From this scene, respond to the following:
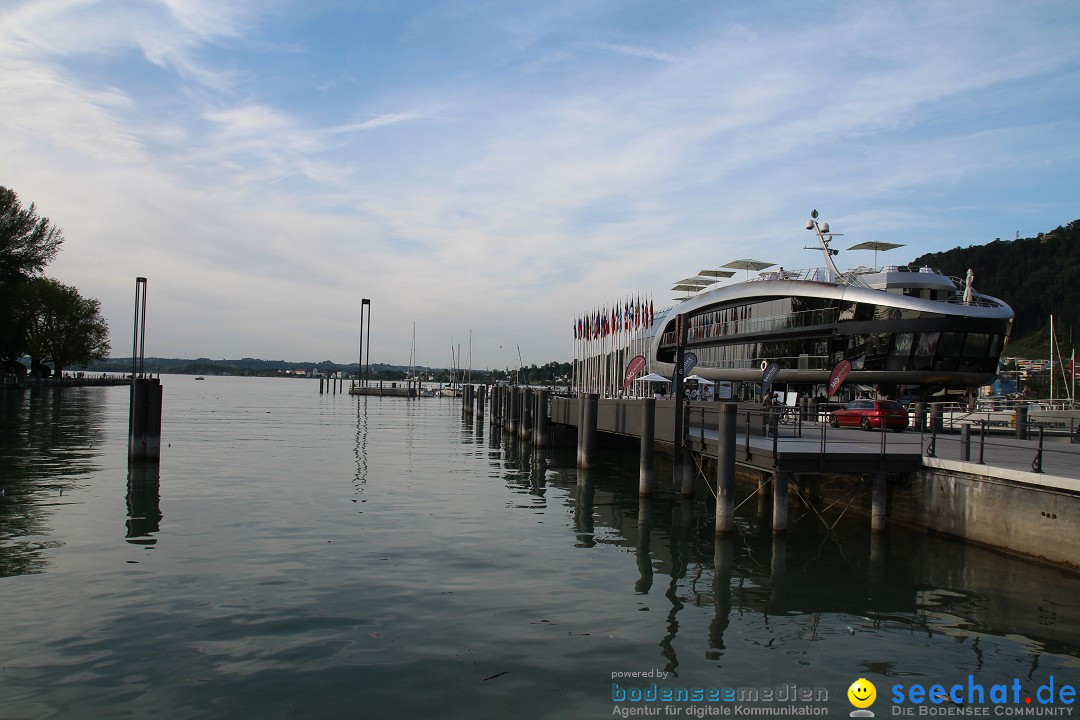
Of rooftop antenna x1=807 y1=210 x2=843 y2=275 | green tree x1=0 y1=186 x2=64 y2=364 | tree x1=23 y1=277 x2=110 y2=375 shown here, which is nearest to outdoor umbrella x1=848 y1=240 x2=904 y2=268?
rooftop antenna x1=807 y1=210 x2=843 y2=275

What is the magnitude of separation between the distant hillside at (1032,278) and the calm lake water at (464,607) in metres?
128

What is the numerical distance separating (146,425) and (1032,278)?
155m

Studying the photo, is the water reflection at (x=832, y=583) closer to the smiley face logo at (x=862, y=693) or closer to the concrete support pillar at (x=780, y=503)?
the concrete support pillar at (x=780, y=503)

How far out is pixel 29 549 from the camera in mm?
15195

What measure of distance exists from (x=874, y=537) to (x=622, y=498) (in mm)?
8675

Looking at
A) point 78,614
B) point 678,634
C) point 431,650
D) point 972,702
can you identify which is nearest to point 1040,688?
point 972,702

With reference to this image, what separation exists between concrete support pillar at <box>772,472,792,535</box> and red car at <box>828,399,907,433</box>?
13.7 metres

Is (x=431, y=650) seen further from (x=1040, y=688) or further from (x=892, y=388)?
(x=892, y=388)

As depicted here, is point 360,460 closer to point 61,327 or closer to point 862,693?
point 862,693

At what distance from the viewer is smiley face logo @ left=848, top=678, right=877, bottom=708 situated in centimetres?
929

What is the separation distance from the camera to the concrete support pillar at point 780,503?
57.6 feet

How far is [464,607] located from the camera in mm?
12234

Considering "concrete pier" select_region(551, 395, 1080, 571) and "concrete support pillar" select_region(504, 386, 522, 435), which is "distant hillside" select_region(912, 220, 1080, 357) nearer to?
"concrete support pillar" select_region(504, 386, 522, 435)

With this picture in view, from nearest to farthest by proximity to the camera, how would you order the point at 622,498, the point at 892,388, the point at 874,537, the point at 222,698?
1. the point at 222,698
2. the point at 874,537
3. the point at 622,498
4. the point at 892,388
